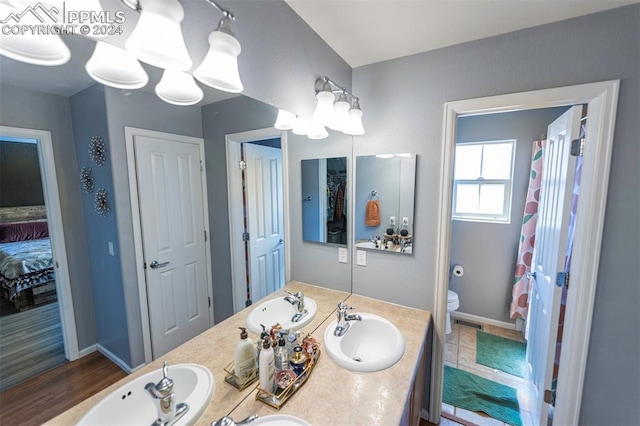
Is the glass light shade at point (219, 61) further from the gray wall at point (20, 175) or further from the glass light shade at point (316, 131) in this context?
the glass light shade at point (316, 131)

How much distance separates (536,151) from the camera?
242cm

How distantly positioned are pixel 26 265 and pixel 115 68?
0.51 metres

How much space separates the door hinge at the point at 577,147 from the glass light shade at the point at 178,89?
6.05ft

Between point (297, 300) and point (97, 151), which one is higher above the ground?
point (97, 151)

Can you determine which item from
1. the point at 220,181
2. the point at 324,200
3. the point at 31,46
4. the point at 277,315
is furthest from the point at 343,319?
the point at 31,46

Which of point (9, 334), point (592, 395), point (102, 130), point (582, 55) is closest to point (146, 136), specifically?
point (102, 130)

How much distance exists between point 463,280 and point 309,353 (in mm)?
2531

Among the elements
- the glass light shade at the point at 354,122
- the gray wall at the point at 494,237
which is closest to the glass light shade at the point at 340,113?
the glass light shade at the point at 354,122

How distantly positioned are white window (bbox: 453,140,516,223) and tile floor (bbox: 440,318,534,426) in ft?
3.99

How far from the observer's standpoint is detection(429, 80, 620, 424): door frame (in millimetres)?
1196

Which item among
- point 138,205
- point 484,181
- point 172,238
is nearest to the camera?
point 138,205

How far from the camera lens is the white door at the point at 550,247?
141 cm

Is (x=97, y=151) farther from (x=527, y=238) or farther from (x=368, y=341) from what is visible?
(x=527, y=238)

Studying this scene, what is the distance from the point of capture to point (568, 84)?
125 cm
